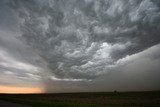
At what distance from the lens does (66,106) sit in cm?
3017

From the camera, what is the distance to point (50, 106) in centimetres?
3178

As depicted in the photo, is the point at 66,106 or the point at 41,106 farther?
the point at 41,106

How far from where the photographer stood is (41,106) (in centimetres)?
3303

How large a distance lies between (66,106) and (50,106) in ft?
11.7

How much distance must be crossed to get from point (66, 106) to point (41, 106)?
19.5 ft

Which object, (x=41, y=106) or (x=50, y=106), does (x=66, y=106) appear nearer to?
(x=50, y=106)

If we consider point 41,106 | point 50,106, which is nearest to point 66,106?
point 50,106

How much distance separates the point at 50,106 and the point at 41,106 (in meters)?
2.38
